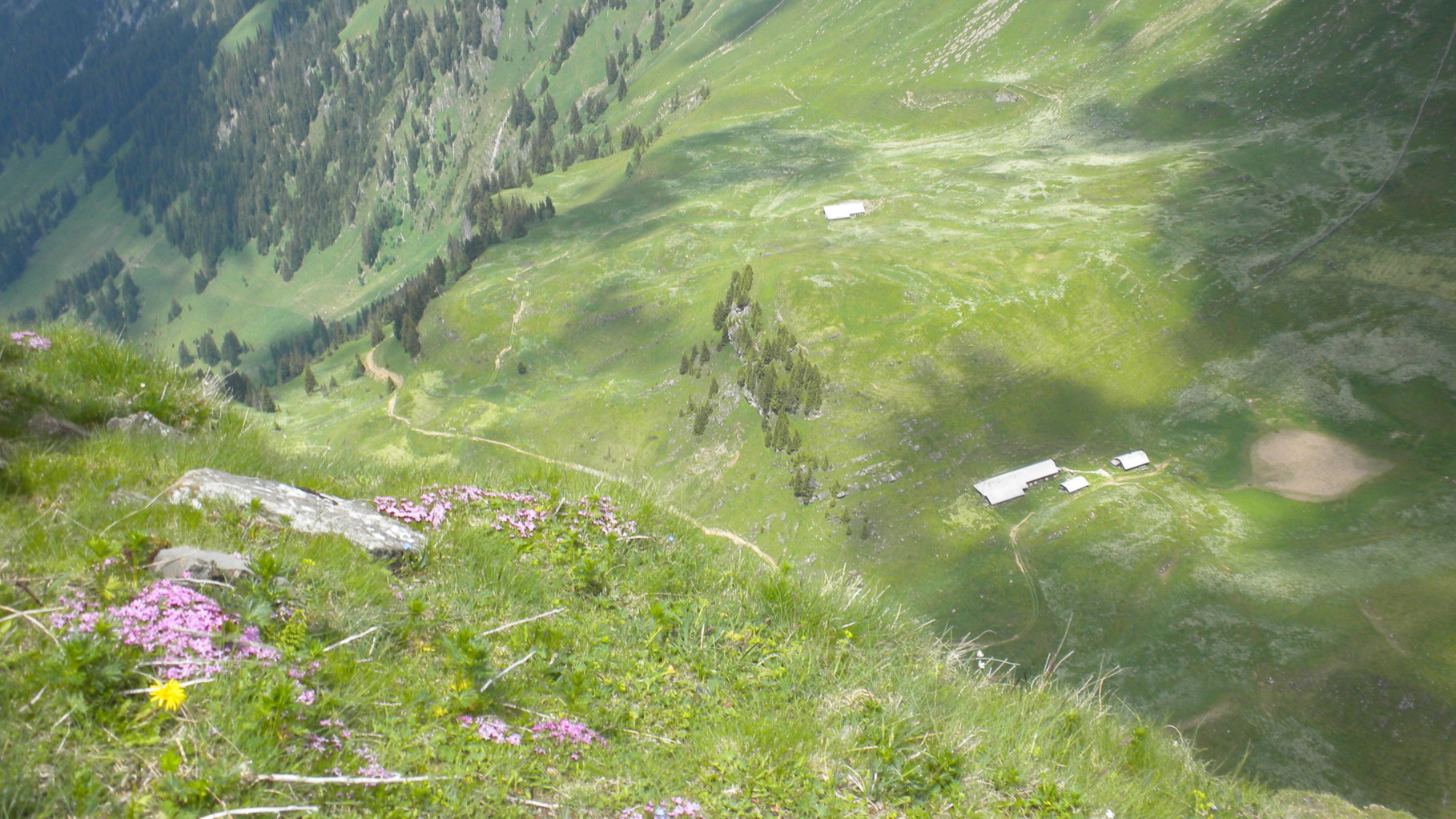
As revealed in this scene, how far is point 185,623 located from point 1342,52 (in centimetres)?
21724

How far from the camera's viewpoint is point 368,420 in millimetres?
137000

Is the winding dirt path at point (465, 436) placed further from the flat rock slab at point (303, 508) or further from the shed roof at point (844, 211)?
the shed roof at point (844, 211)

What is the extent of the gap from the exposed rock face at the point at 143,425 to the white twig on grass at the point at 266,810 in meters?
6.39

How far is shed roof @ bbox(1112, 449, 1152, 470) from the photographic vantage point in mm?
90625

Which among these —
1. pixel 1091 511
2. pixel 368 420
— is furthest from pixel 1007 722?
pixel 368 420

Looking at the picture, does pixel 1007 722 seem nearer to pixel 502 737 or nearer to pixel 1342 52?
pixel 502 737

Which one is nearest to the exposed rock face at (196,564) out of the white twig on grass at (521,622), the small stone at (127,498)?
the small stone at (127,498)

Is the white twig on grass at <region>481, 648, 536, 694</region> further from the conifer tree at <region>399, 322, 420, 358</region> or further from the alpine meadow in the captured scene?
the conifer tree at <region>399, 322, 420, 358</region>

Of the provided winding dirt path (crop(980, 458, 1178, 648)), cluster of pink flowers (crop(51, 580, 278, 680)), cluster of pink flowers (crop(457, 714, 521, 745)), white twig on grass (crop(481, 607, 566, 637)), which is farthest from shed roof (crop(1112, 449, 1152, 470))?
cluster of pink flowers (crop(51, 580, 278, 680))

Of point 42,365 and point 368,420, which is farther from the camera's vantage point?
point 368,420

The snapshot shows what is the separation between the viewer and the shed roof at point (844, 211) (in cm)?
15788

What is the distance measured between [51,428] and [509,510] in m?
5.10

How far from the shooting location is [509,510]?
30.6 feet

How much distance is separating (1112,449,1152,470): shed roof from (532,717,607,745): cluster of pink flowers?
98.1 meters
